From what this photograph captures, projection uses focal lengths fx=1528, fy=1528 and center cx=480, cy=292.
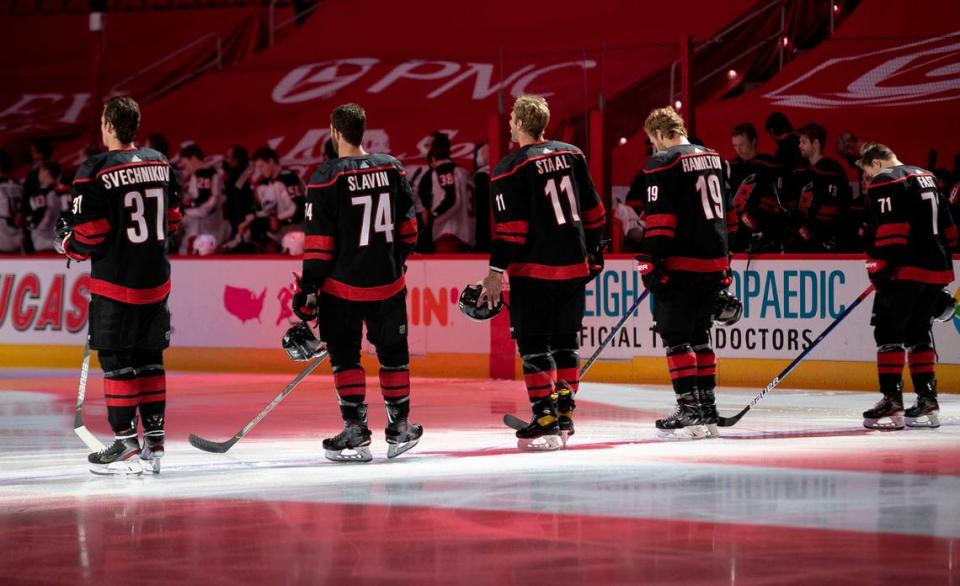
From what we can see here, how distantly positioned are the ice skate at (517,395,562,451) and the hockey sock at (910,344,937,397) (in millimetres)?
2317

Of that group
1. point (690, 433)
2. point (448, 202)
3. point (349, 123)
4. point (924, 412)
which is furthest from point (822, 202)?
point (349, 123)

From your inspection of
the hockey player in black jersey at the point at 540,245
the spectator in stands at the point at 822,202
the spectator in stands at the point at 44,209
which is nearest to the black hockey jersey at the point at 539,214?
the hockey player in black jersey at the point at 540,245

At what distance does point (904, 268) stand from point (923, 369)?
63 centimetres

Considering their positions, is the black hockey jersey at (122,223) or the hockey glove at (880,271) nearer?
the black hockey jersey at (122,223)

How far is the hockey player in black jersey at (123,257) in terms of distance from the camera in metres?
6.91

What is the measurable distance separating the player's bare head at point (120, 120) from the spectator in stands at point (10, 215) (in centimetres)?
903

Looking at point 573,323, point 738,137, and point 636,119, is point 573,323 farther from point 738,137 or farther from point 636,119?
point 636,119

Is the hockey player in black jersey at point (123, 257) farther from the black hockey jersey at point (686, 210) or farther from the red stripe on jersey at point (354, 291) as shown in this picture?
the black hockey jersey at point (686, 210)

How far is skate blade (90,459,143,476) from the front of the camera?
7118 mm

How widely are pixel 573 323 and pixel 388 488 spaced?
5.41 feet

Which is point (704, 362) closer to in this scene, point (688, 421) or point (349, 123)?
point (688, 421)

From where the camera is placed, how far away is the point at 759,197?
1167 centimetres

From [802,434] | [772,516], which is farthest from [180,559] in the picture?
[802,434]

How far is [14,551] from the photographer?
207 inches
